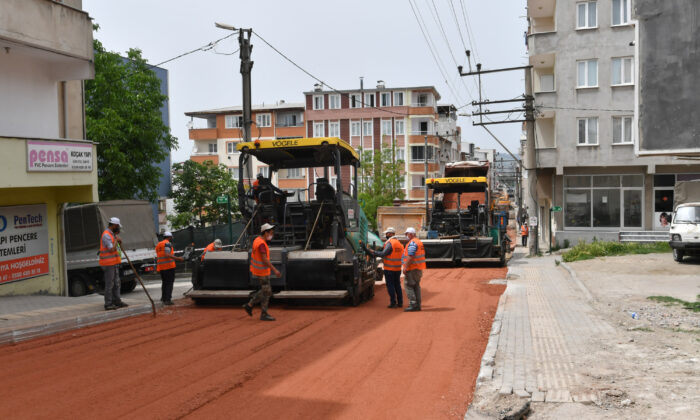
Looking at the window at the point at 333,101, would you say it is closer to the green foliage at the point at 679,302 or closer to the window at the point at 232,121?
the window at the point at 232,121

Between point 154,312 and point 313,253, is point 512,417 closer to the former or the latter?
point 313,253

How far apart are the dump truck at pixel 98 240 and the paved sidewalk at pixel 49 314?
110 inches

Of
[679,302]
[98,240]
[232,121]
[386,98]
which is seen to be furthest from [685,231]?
[232,121]

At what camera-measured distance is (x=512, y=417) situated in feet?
18.6

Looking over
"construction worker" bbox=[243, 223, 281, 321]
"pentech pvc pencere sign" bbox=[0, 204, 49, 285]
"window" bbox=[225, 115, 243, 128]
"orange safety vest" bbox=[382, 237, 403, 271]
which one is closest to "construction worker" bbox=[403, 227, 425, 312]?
"orange safety vest" bbox=[382, 237, 403, 271]

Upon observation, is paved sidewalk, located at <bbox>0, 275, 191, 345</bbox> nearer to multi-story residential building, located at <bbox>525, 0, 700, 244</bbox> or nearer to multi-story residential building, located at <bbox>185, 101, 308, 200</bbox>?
multi-story residential building, located at <bbox>525, 0, 700, 244</bbox>

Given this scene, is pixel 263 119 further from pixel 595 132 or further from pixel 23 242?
pixel 23 242

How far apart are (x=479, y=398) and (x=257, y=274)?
5361mm

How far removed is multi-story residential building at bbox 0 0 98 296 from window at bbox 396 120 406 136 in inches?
1826

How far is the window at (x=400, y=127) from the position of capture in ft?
199

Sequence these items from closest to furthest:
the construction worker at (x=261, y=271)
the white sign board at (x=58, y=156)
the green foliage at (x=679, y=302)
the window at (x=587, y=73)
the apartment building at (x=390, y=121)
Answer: the construction worker at (x=261, y=271) < the green foliage at (x=679, y=302) < the white sign board at (x=58, y=156) < the window at (x=587, y=73) < the apartment building at (x=390, y=121)

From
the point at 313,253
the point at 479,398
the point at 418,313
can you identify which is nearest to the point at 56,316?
the point at 313,253

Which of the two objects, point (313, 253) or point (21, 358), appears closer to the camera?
point (21, 358)

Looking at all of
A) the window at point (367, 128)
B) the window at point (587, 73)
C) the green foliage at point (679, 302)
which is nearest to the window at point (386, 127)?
the window at point (367, 128)
